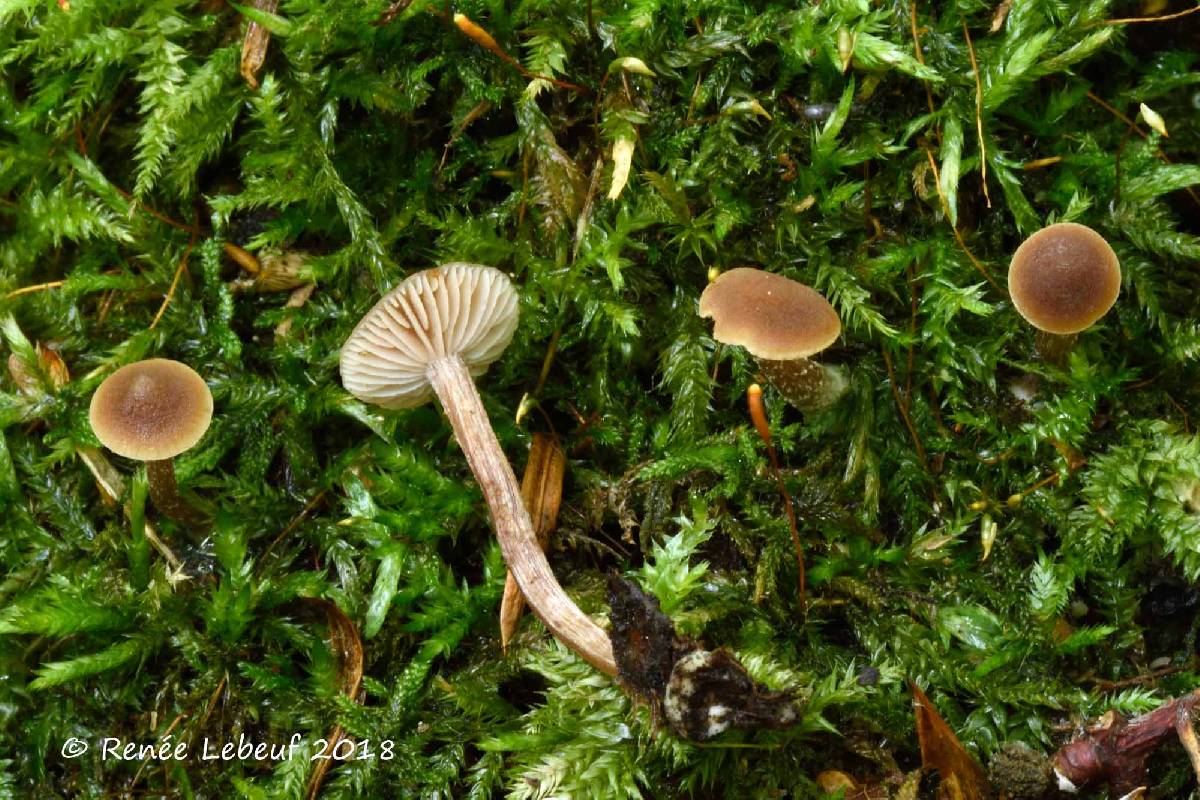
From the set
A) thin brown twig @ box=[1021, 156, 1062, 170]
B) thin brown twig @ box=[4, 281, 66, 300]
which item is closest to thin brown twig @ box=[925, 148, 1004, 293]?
thin brown twig @ box=[1021, 156, 1062, 170]

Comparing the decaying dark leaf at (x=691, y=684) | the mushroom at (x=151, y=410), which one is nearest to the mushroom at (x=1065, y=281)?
the decaying dark leaf at (x=691, y=684)

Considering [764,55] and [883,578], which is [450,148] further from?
[883,578]

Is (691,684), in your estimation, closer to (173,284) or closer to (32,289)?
(173,284)

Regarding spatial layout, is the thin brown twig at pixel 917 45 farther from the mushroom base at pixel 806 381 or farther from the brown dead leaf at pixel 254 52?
the brown dead leaf at pixel 254 52

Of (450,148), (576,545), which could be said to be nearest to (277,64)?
(450,148)

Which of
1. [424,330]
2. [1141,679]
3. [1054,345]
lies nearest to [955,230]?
[1054,345]

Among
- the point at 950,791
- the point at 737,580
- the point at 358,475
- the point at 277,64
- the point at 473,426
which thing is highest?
the point at 277,64
